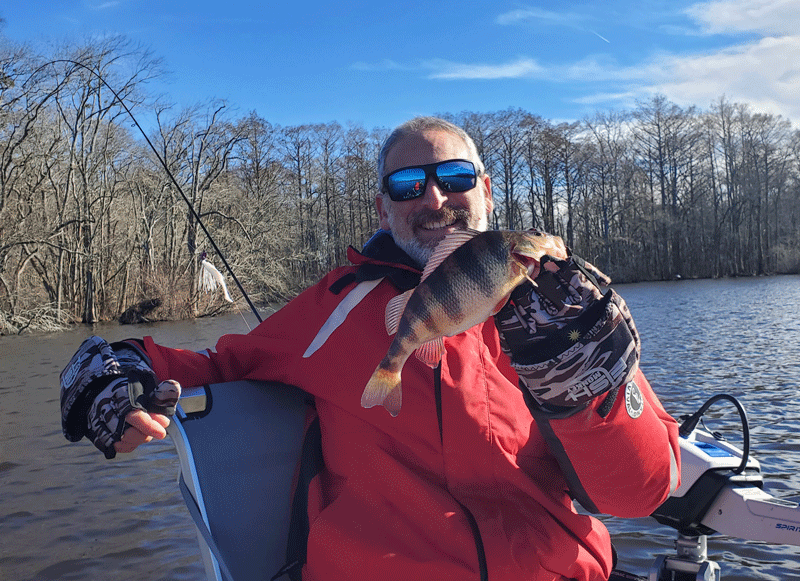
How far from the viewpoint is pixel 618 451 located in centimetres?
169

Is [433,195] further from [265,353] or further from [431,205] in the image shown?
[265,353]

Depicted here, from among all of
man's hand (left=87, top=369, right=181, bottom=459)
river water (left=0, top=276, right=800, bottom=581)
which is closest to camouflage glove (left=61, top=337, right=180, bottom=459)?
man's hand (left=87, top=369, right=181, bottom=459)

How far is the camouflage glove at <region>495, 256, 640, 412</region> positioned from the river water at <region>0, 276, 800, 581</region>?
368 centimetres

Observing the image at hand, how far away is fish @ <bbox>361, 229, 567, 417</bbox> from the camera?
1.49m

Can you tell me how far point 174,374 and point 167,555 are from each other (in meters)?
2.99

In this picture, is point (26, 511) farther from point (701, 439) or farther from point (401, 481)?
point (701, 439)

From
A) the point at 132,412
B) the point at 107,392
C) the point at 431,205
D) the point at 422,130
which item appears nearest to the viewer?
the point at 132,412

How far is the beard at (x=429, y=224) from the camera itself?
88.9 inches

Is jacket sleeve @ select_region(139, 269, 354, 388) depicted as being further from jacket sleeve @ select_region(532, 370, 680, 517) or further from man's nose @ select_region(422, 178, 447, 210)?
jacket sleeve @ select_region(532, 370, 680, 517)

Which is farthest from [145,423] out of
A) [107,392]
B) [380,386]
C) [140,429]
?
[380,386]

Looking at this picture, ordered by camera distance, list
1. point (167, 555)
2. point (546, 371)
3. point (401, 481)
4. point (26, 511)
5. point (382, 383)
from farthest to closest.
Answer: point (26, 511)
point (167, 555)
point (401, 481)
point (382, 383)
point (546, 371)

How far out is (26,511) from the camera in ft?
18.1

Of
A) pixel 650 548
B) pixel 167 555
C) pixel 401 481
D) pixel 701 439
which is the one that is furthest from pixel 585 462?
pixel 167 555

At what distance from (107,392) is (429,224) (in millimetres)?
1275
